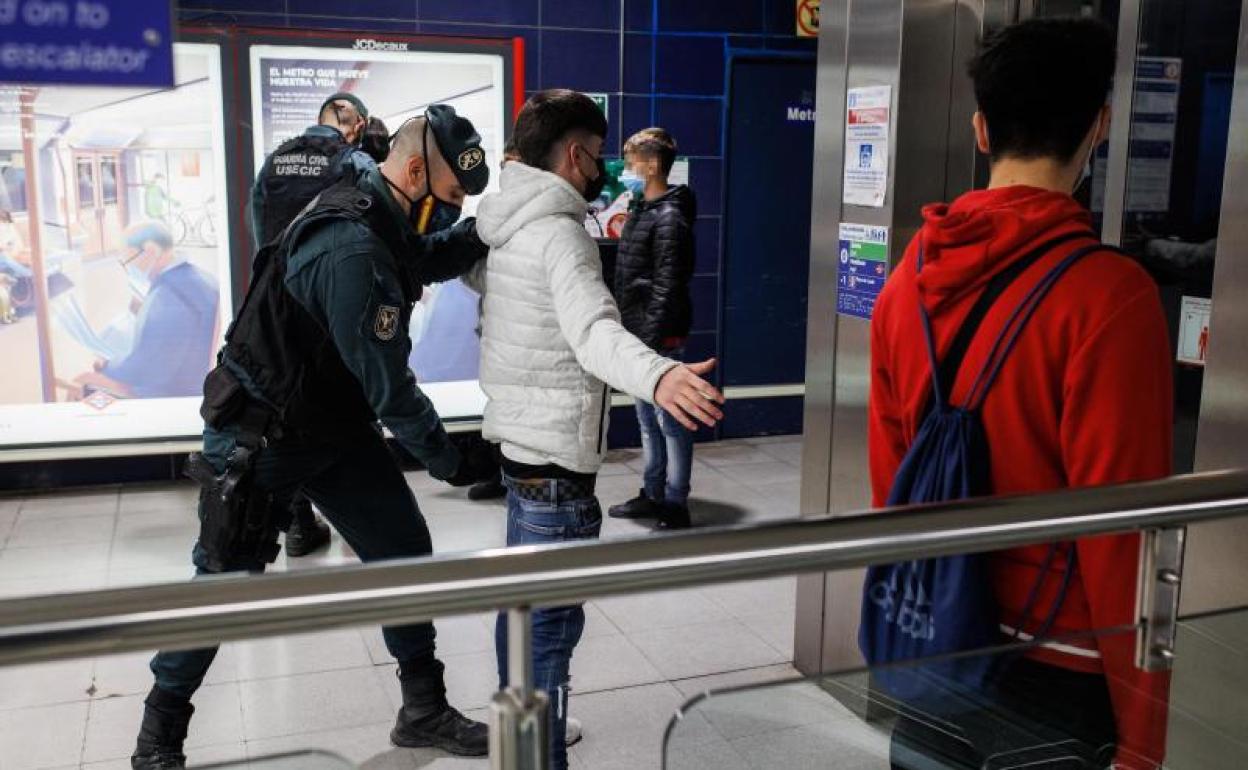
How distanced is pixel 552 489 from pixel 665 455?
8.99ft

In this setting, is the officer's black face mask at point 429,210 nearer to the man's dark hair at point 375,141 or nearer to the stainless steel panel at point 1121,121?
the man's dark hair at point 375,141

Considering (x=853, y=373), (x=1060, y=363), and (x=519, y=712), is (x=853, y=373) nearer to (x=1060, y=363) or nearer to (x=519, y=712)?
(x=1060, y=363)

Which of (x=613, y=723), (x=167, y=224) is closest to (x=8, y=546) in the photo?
(x=167, y=224)

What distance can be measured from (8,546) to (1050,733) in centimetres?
438

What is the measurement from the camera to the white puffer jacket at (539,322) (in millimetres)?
2338

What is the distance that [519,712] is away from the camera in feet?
4.00

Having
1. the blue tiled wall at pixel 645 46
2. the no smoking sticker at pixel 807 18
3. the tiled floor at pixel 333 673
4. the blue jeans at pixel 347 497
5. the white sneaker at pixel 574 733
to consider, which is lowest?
the tiled floor at pixel 333 673

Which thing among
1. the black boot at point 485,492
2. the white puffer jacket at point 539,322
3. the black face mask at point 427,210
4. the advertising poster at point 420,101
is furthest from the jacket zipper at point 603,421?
the advertising poster at point 420,101

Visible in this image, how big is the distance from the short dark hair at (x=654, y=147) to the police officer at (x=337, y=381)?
82.0 inches

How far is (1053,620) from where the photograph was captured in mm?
1478

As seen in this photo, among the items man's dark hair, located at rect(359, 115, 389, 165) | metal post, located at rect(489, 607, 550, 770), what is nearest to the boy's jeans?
man's dark hair, located at rect(359, 115, 389, 165)

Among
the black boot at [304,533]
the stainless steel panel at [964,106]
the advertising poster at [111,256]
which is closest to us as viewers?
the stainless steel panel at [964,106]

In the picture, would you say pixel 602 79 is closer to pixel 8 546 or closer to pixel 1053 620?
pixel 8 546

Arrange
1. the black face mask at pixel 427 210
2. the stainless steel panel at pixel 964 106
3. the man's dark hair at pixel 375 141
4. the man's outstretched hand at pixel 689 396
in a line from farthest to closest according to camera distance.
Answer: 1. the man's dark hair at pixel 375 141
2. the stainless steel panel at pixel 964 106
3. the black face mask at pixel 427 210
4. the man's outstretched hand at pixel 689 396
